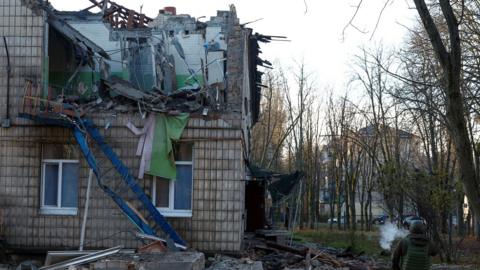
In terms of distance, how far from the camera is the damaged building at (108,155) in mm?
15258

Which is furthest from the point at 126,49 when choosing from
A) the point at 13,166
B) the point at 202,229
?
the point at 202,229

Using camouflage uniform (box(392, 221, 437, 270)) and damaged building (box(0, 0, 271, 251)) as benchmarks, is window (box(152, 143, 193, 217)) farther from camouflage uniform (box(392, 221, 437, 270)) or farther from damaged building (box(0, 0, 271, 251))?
camouflage uniform (box(392, 221, 437, 270))

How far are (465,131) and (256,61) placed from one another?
58.8 ft

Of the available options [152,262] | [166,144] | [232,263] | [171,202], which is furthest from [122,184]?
[152,262]

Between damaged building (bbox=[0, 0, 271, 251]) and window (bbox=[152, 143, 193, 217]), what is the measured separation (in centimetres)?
2

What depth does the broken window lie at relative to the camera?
51.5 feet

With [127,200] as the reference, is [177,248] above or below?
below

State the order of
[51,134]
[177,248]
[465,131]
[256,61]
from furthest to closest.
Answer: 1. [256,61]
2. [51,134]
3. [177,248]
4. [465,131]

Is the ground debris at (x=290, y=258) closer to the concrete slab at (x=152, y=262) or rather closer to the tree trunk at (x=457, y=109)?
the concrete slab at (x=152, y=262)

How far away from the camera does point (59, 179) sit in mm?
15766

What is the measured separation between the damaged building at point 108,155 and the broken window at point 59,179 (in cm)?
2

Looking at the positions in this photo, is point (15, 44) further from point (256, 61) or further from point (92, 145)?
point (256, 61)

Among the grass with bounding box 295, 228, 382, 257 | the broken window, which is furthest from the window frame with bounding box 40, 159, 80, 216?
the grass with bounding box 295, 228, 382, 257

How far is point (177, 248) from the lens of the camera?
48.0 ft
